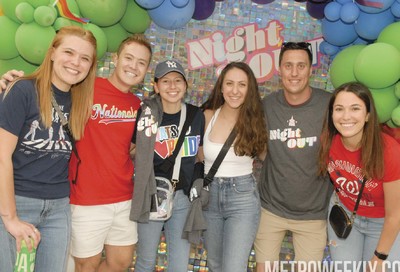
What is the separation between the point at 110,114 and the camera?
2727 millimetres

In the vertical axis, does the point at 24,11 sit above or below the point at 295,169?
above

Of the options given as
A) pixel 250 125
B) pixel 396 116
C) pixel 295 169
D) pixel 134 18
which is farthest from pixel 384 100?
pixel 134 18

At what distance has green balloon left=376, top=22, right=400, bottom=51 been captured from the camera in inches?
106

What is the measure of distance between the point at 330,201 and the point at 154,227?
119 centimetres

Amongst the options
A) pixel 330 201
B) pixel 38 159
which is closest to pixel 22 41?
pixel 38 159

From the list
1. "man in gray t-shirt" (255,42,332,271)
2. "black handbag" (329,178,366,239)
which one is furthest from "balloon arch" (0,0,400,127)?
"black handbag" (329,178,366,239)

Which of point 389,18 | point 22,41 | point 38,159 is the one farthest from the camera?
point 389,18

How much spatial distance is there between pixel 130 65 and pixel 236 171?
967 mm

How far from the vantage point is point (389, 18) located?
113 inches

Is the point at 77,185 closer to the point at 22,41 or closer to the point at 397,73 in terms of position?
the point at 22,41

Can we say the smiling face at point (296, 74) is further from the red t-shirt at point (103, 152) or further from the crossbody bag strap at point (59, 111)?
the crossbody bag strap at point (59, 111)

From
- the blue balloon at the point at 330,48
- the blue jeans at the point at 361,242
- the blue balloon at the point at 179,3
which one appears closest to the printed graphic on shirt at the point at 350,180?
the blue jeans at the point at 361,242

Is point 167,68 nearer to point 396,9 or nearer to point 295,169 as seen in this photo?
point 295,169

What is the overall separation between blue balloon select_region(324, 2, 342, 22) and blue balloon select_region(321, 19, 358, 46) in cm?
15
